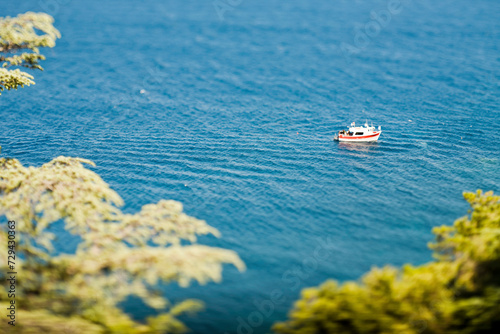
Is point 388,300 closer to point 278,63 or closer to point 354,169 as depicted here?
point 354,169

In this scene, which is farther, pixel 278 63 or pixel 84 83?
pixel 278 63

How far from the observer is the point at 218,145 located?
64.1 m

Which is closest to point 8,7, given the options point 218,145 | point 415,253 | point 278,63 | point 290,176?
point 278,63

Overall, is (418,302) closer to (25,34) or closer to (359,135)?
(25,34)

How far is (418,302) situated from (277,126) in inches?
1953

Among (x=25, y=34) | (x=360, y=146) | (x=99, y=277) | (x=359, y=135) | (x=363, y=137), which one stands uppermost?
(x=359, y=135)

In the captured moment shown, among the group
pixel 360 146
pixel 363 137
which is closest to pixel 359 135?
pixel 363 137

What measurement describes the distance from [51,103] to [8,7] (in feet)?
256

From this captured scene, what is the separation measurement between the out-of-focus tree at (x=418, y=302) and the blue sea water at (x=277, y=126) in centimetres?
1105

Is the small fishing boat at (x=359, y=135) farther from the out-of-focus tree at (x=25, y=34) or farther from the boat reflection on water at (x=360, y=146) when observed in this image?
the out-of-focus tree at (x=25, y=34)

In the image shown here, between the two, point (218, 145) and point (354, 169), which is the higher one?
point (218, 145)

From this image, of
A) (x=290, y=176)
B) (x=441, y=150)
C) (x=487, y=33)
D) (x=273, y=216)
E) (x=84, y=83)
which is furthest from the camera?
(x=487, y=33)

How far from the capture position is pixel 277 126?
71.1 m

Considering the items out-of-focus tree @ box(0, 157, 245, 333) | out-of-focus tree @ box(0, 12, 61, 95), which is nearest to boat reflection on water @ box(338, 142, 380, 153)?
out-of-focus tree @ box(0, 157, 245, 333)
